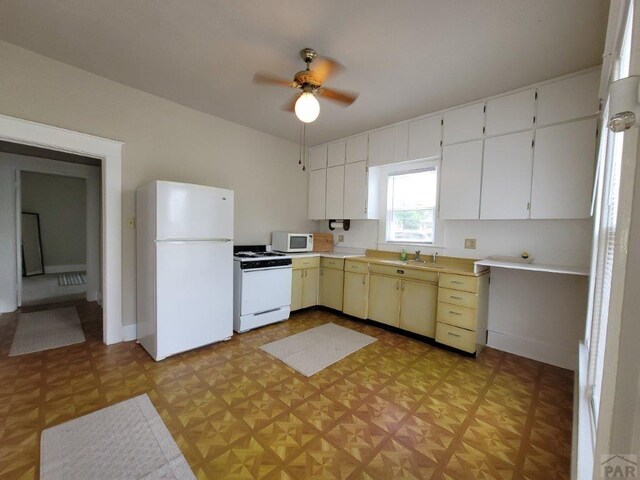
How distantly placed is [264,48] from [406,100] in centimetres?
161

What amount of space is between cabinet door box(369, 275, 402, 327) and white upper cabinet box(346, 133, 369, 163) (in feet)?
5.82

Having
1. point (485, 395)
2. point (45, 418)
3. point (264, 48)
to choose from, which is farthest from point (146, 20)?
point (485, 395)

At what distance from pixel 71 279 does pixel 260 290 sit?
16.3ft

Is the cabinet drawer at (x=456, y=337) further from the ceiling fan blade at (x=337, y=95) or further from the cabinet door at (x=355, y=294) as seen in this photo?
the ceiling fan blade at (x=337, y=95)

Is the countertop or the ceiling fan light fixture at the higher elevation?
the ceiling fan light fixture

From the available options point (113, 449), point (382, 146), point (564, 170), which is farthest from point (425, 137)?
point (113, 449)

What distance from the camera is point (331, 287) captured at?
4117 mm

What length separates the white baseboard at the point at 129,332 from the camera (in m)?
2.98

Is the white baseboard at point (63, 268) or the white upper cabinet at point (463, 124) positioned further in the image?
the white baseboard at point (63, 268)

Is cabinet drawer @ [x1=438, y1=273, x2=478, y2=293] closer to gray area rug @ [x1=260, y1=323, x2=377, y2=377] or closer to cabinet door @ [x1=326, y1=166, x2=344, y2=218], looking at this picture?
gray area rug @ [x1=260, y1=323, x2=377, y2=377]

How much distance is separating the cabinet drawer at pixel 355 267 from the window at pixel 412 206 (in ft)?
2.17

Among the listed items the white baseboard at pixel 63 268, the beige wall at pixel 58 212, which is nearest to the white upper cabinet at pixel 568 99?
the beige wall at pixel 58 212

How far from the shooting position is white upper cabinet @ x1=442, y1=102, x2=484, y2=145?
9.64ft

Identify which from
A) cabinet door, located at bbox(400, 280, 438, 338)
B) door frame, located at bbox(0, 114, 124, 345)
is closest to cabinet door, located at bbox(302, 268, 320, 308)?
cabinet door, located at bbox(400, 280, 438, 338)
